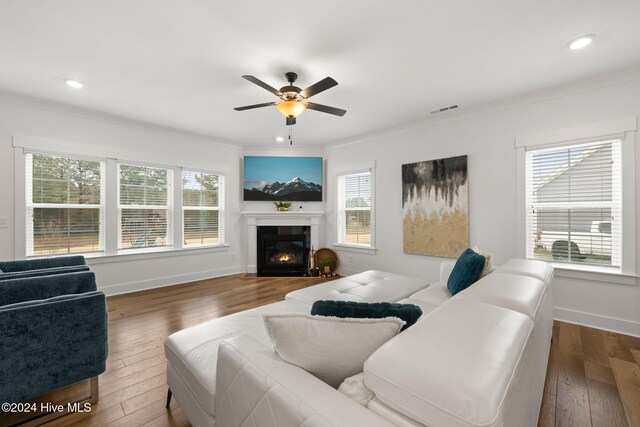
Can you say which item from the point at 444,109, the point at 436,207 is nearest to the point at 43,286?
the point at 436,207

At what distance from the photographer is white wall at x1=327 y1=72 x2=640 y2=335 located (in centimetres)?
271

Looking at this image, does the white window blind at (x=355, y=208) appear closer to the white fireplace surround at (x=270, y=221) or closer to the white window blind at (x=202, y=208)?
the white fireplace surround at (x=270, y=221)

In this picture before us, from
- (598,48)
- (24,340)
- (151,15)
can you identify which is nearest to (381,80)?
(598,48)

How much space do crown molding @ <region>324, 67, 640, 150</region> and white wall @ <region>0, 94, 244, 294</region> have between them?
297cm

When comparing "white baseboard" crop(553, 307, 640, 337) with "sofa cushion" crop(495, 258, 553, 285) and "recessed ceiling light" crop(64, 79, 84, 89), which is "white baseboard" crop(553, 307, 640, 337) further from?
"recessed ceiling light" crop(64, 79, 84, 89)

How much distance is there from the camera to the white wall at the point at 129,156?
3219 mm

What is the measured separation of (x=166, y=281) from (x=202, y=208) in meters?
1.33

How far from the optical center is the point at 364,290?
2408mm

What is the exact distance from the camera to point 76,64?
2.55 metres

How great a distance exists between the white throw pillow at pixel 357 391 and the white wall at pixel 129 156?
14.0ft

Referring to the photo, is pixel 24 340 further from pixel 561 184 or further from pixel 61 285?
pixel 561 184

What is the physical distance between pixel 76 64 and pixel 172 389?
2950 millimetres

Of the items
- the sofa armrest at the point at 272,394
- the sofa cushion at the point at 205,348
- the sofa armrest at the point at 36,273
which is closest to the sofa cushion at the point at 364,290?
the sofa cushion at the point at 205,348

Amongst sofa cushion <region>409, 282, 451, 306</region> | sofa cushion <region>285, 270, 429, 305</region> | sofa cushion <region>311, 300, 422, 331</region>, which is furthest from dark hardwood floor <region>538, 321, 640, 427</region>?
sofa cushion <region>311, 300, 422, 331</region>
